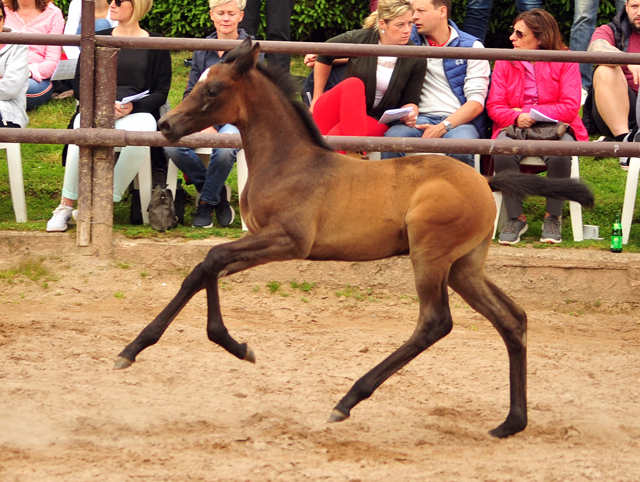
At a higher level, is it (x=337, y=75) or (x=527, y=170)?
(x=337, y=75)

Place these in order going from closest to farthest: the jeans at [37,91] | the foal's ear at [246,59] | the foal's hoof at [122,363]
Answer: the foal's hoof at [122,363], the foal's ear at [246,59], the jeans at [37,91]

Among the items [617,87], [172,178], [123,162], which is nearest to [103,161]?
[123,162]

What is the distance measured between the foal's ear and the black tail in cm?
140

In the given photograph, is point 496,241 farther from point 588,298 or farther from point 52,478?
point 52,478

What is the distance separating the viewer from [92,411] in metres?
4.24

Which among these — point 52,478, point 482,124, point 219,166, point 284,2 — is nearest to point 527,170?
point 482,124

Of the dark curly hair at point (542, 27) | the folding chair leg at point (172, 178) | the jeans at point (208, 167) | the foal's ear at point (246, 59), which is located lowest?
the folding chair leg at point (172, 178)

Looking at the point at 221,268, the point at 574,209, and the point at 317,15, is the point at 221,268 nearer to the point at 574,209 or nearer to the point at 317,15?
the point at 574,209

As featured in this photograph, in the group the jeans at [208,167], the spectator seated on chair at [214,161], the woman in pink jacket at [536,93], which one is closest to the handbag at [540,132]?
the woman in pink jacket at [536,93]

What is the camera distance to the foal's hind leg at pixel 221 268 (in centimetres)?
396

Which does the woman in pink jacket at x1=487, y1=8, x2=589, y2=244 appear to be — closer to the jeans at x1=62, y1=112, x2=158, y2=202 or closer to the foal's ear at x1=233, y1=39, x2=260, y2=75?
the jeans at x1=62, y1=112, x2=158, y2=202

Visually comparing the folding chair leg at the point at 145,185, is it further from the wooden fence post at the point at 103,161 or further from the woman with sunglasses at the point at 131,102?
the wooden fence post at the point at 103,161

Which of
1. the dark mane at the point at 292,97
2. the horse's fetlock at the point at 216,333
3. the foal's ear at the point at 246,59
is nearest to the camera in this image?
the horse's fetlock at the point at 216,333

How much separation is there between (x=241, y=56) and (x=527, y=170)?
3.32 metres
